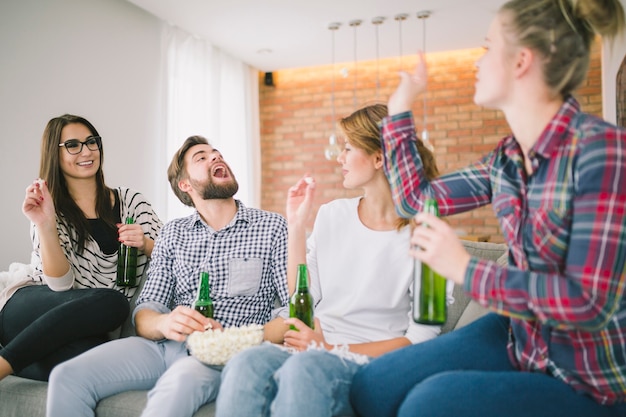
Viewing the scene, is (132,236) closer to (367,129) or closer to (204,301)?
(204,301)

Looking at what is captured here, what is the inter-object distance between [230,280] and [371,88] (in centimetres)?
501

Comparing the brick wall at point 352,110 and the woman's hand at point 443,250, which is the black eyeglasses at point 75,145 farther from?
the brick wall at point 352,110

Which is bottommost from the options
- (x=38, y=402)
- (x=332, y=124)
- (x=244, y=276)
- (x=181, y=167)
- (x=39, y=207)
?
(x=38, y=402)

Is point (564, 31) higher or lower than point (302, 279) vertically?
higher

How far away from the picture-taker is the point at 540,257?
1129 mm

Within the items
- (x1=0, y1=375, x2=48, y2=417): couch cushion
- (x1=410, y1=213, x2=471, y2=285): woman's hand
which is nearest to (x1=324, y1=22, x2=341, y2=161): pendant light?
(x1=0, y1=375, x2=48, y2=417): couch cushion

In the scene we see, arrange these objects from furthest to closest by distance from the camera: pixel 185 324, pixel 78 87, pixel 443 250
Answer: pixel 78 87, pixel 185 324, pixel 443 250

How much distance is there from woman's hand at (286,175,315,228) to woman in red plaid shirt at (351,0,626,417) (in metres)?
0.56

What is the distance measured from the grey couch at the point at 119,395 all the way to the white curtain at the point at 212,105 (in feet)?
11.5

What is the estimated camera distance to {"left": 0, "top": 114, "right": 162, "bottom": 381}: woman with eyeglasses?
6.19 ft

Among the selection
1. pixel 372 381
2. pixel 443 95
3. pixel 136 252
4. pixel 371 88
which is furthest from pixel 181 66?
pixel 372 381

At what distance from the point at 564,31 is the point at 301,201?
93 centimetres

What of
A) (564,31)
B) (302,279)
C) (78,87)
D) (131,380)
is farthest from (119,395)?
(78,87)

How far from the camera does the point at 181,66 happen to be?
220 inches
